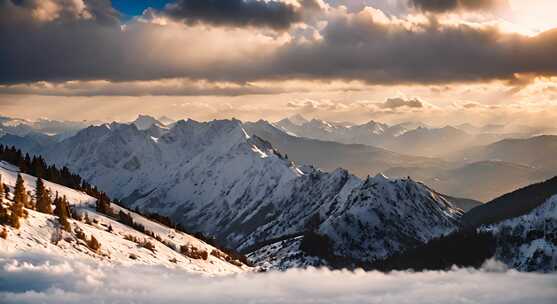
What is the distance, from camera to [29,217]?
A: 195625 millimetres

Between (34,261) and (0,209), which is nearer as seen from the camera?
(34,261)

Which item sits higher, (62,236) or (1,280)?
(62,236)

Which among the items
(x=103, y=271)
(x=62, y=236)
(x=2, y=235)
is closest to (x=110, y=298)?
(x=103, y=271)

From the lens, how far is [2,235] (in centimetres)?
17150

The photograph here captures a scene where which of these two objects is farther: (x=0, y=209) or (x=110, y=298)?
(x=110, y=298)

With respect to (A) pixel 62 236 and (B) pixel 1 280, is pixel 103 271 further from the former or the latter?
(B) pixel 1 280

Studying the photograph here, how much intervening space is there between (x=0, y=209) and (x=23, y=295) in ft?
96.6

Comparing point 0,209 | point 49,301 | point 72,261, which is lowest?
point 49,301

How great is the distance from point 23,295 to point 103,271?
34072 millimetres

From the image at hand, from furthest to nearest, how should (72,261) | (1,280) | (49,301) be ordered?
(72,261) → (49,301) → (1,280)

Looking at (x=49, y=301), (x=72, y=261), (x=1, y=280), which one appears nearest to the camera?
(x=1, y=280)

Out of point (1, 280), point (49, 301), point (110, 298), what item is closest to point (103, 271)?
point (110, 298)

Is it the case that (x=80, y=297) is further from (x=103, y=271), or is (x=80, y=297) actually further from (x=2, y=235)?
(x=2, y=235)

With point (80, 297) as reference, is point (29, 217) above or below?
above
